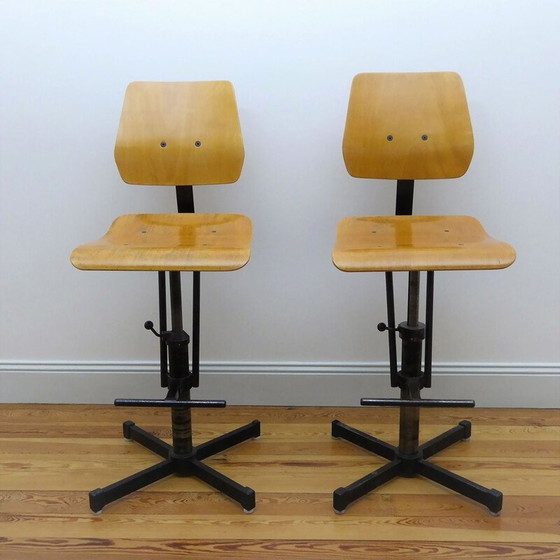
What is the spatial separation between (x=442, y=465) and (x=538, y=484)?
26 cm

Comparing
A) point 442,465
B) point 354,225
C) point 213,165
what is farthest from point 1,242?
point 442,465

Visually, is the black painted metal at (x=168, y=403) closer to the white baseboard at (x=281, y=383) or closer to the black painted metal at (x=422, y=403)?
the black painted metal at (x=422, y=403)

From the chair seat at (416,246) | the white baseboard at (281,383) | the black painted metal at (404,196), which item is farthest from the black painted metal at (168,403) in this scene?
the black painted metal at (404,196)

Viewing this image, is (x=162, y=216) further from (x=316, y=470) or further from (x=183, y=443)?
(x=316, y=470)

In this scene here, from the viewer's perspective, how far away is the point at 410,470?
176cm

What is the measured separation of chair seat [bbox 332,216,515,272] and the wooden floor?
0.66 metres

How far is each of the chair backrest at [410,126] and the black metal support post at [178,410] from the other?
0.53m

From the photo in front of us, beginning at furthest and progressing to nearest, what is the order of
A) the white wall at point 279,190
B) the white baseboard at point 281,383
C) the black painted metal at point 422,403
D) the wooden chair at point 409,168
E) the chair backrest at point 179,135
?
the white baseboard at point 281,383, the white wall at point 279,190, the chair backrest at point 179,135, the wooden chair at point 409,168, the black painted metal at point 422,403

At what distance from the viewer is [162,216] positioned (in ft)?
5.87

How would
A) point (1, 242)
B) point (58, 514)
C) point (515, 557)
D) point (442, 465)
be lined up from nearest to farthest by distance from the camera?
point (515, 557)
point (58, 514)
point (442, 465)
point (1, 242)

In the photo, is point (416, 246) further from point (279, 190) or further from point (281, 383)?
point (281, 383)

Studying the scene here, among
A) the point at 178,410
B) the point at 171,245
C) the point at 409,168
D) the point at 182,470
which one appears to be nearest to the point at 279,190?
the point at 409,168

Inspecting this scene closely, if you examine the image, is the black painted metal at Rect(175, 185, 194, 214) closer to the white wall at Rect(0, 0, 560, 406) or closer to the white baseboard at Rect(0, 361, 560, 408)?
the white wall at Rect(0, 0, 560, 406)

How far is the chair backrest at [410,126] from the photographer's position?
1742 millimetres
